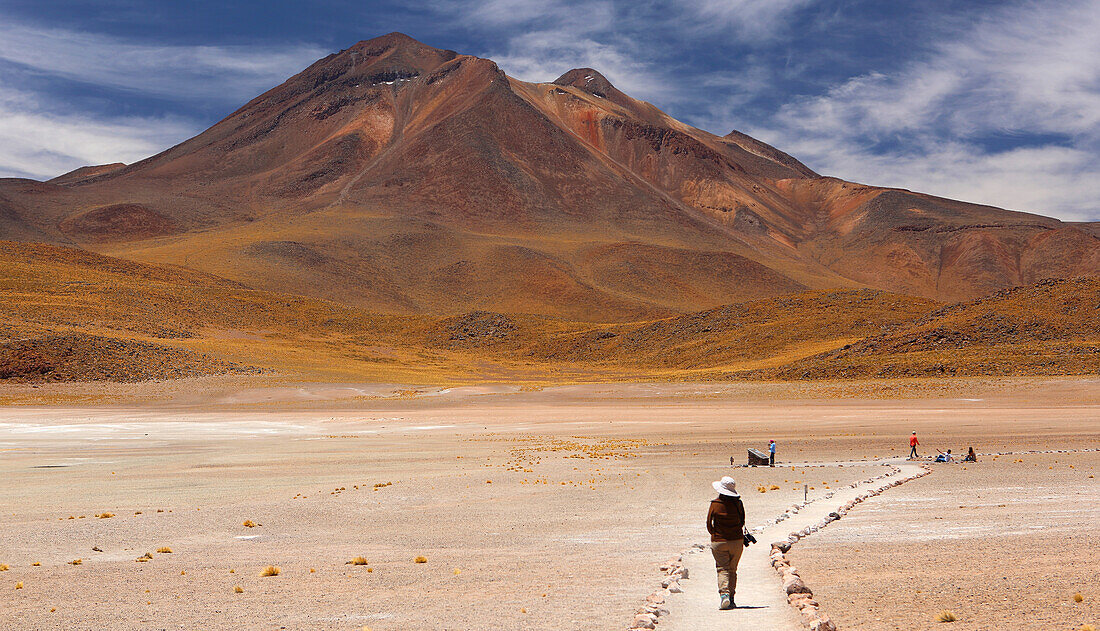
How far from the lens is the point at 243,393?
62250 mm

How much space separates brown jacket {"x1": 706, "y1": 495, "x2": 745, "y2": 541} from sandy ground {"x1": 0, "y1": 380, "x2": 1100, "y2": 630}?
1164 millimetres

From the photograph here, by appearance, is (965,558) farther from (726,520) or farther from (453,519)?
(453,519)

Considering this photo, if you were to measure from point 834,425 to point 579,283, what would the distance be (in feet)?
451

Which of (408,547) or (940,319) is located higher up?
(940,319)

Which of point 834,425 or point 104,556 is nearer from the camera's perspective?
point 104,556

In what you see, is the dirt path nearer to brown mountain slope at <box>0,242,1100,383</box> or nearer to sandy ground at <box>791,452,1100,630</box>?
sandy ground at <box>791,452,1100,630</box>

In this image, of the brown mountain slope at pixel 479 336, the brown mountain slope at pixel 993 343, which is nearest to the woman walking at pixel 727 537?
the brown mountain slope at pixel 993 343

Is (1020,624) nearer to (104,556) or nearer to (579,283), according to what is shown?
(104,556)

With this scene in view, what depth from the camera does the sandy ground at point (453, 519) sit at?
33.3 feet

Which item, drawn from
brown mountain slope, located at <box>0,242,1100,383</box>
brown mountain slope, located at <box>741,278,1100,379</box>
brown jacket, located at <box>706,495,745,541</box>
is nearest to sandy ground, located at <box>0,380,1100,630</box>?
brown jacket, located at <box>706,495,745,541</box>

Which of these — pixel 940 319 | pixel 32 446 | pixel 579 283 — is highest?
pixel 579 283

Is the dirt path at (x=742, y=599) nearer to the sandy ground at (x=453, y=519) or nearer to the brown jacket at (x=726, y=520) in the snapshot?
the sandy ground at (x=453, y=519)

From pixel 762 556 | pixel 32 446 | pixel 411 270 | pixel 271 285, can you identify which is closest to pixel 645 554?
pixel 762 556

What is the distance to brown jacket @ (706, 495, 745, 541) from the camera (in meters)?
10.1
